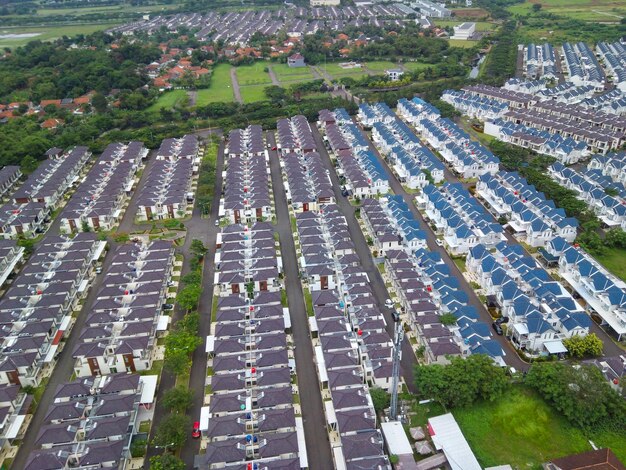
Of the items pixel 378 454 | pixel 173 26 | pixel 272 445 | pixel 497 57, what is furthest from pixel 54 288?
pixel 173 26

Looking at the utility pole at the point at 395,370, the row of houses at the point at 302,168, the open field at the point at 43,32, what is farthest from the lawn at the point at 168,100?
the utility pole at the point at 395,370

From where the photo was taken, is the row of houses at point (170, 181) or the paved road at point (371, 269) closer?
the paved road at point (371, 269)

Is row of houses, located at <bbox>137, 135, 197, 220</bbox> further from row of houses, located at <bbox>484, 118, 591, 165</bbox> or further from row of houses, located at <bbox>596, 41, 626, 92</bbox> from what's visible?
row of houses, located at <bbox>596, 41, 626, 92</bbox>

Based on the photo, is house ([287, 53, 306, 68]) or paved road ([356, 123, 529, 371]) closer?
paved road ([356, 123, 529, 371])

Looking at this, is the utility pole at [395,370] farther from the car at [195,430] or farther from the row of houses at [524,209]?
the row of houses at [524,209]

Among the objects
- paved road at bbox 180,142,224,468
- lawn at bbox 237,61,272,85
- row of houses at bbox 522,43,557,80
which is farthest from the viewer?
lawn at bbox 237,61,272,85

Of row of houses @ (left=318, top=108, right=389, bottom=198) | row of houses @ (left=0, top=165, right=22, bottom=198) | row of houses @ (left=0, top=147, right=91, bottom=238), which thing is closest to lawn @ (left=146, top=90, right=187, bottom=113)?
row of houses @ (left=0, top=147, right=91, bottom=238)
